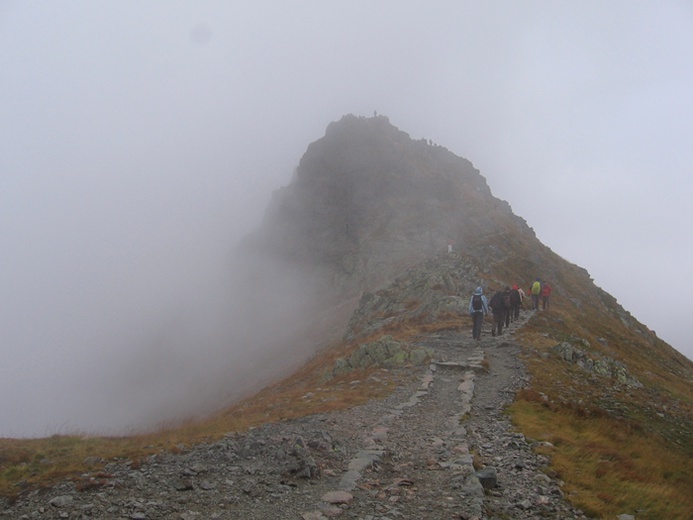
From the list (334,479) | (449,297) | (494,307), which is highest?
(449,297)

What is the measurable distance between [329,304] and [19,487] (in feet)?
298

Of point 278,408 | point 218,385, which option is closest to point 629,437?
point 278,408

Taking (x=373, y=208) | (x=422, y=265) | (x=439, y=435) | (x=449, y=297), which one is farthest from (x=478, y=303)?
(x=373, y=208)

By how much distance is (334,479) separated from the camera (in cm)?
1086

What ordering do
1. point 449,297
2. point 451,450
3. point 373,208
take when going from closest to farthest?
point 451,450, point 449,297, point 373,208

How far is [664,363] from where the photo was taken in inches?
2110

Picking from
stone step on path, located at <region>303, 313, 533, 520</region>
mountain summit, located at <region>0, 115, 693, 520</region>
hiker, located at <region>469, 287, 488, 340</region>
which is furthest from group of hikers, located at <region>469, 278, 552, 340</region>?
stone step on path, located at <region>303, 313, 533, 520</region>

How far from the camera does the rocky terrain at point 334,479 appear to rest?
892 cm

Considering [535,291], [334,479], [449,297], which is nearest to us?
[334,479]

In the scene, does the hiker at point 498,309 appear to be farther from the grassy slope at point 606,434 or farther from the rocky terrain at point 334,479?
the rocky terrain at point 334,479

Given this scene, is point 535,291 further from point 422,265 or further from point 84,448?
point 84,448

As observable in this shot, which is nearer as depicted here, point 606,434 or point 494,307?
point 606,434

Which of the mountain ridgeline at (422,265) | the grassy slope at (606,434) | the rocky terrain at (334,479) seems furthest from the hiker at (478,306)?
the rocky terrain at (334,479)

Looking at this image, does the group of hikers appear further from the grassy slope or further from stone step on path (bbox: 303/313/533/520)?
stone step on path (bbox: 303/313/533/520)
